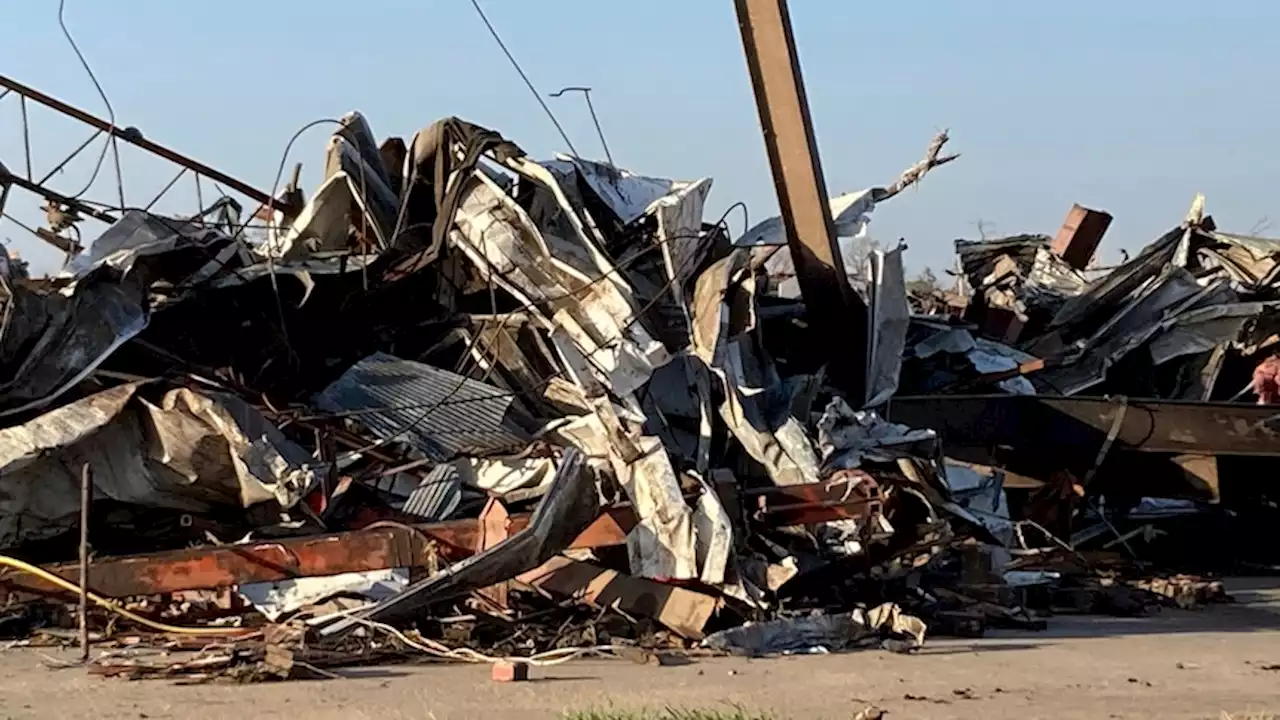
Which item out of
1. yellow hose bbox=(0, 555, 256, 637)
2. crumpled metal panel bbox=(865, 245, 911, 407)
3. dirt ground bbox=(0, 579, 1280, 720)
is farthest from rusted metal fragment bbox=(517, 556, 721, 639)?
crumpled metal panel bbox=(865, 245, 911, 407)

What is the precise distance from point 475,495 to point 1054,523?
431 centimetres

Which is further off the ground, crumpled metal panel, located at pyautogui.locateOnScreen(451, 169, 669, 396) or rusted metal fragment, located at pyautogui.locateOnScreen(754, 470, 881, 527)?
crumpled metal panel, located at pyautogui.locateOnScreen(451, 169, 669, 396)

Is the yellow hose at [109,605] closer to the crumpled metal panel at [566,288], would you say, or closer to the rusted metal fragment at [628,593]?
the rusted metal fragment at [628,593]

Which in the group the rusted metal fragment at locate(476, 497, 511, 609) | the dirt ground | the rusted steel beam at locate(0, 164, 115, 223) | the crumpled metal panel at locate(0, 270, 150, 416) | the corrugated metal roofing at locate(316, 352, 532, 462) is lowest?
the dirt ground

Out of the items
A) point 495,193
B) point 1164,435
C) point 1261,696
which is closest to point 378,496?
point 495,193

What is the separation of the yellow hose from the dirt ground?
0.49 metres

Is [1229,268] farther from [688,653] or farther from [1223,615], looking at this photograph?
[688,653]

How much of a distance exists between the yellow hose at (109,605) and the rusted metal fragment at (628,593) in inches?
55.4

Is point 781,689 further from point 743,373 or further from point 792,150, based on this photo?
point 792,150

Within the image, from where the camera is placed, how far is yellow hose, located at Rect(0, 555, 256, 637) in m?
7.02

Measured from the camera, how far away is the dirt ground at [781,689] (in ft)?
17.7

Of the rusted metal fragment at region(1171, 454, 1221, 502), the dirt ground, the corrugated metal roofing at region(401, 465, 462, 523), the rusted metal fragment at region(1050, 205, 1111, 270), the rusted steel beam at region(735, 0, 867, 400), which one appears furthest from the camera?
the rusted metal fragment at region(1050, 205, 1111, 270)

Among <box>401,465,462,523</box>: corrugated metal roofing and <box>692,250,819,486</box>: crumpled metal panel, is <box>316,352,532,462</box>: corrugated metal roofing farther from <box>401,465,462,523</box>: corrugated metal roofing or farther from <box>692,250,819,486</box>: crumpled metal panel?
<box>692,250,819,486</box>: crumpled metal panel

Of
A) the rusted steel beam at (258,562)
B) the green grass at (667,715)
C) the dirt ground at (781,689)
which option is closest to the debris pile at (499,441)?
the rusted steel beam at (258,562)
